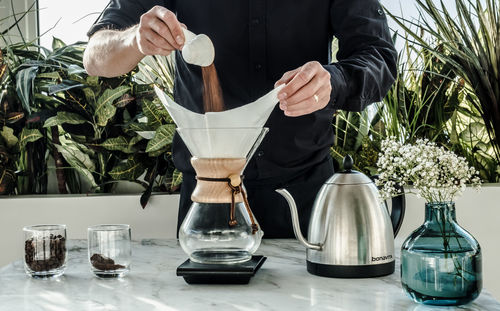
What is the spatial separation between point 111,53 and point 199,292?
0.84 metres

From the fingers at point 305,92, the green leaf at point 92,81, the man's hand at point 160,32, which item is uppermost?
the green leaf at point 92,81

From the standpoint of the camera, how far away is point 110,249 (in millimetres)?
1189

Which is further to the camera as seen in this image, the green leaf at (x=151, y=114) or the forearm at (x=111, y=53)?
the green leaf at (x=151, y=114)

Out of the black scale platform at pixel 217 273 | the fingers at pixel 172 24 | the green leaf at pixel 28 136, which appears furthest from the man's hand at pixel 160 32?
the green leaf at pixel 28 136

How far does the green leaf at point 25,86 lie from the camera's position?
2.58 m

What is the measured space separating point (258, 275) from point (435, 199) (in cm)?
36

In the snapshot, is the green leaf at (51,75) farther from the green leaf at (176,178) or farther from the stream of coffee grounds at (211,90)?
the stream of coffee grounds at (211,90)

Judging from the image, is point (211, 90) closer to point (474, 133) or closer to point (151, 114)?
point (151, 114)

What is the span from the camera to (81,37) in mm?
3012

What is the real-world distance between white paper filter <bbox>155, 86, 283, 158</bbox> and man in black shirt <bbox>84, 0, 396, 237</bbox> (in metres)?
0.56

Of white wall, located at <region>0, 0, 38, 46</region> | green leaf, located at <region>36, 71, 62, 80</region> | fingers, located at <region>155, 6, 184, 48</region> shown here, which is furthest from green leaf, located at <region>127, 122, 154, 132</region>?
fingers, located at <region>155, 6, 184, 48</region>

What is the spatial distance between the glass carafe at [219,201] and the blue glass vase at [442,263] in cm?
30

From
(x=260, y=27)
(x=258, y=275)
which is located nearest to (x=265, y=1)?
(x=260, y=27)

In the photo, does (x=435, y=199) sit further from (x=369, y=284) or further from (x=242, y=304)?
(x=242, y=304)
